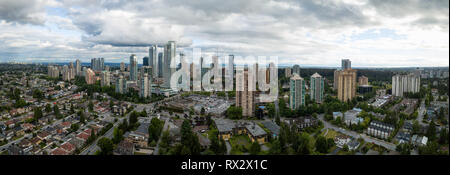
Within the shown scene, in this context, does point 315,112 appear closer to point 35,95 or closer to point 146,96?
point 146,96

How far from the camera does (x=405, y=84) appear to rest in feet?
32.1

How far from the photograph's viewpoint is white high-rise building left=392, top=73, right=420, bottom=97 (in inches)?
341

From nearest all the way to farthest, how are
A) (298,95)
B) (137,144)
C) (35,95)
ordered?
(137,144)
(298,95)
(35,95)

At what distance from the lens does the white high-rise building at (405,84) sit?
8.66 metres

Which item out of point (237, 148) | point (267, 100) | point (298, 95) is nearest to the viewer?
point (237, 148)

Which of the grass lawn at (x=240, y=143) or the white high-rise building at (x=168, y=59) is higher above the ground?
the white high-rise building at (x=168, y=59)

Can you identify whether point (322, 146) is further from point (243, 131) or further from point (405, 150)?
point (243, 131)

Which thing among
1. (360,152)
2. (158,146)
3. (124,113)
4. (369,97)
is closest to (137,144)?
(158,146)

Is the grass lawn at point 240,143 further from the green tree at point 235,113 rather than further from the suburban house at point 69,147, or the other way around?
the suburban house at point 69,147

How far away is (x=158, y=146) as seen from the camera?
4938 millimetres

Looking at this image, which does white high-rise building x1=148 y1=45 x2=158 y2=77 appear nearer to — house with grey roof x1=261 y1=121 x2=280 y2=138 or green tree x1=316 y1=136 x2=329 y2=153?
house with grey roof x1=261 y1=121 x2=280 y2=138

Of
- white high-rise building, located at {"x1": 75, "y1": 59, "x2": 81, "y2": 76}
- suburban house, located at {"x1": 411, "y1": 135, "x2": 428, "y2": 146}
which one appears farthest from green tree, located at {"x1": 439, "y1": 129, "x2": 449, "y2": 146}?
white high-rise building, located at {"x1": 75, "y1": 59, "x2": 81, "y2": 76}

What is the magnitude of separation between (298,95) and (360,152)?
14.7ft

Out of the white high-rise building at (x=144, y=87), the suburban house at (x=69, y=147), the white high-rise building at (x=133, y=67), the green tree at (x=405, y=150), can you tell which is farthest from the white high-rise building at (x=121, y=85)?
the green tree at (x=405, y=150)
